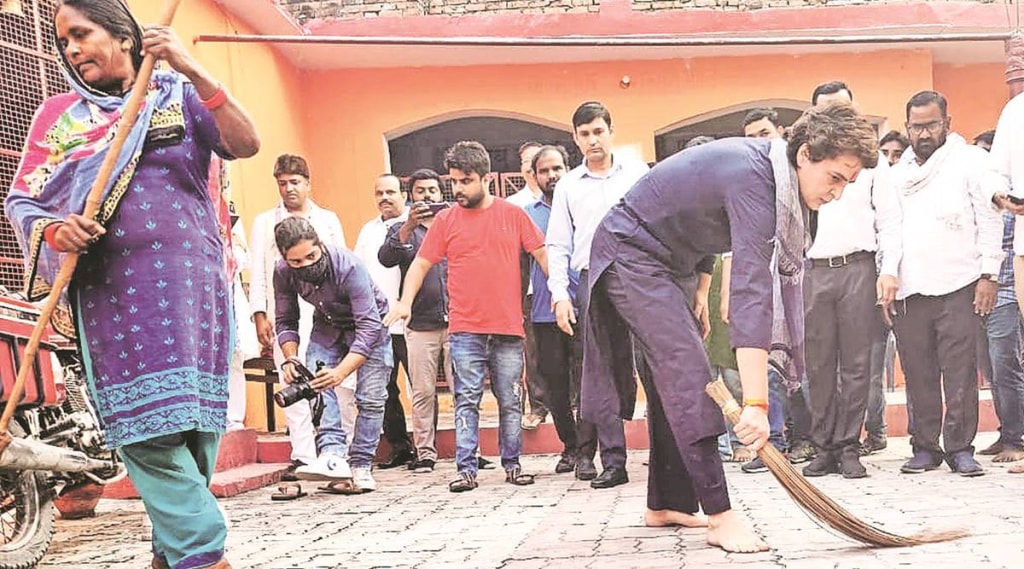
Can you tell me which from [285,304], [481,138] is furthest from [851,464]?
[481,138]

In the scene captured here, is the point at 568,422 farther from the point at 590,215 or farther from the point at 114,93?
the point at 114,93

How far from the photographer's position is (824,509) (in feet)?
11.8

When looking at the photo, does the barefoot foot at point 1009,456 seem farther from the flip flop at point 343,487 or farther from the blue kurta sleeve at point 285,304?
the blue kurta sleeve at point 285,304

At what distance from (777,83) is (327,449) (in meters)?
7.24

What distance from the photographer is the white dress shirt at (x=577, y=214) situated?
6.44m

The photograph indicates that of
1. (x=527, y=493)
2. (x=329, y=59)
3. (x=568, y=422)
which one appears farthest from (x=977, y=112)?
(x=527, y=493)

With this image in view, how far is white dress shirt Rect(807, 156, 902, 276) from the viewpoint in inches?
241

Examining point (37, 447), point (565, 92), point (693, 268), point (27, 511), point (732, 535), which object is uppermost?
point (565, 92)

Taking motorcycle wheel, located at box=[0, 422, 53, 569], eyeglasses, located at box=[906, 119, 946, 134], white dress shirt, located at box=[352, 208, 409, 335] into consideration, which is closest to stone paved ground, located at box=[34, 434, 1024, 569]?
motorcycle wheel, located at box=[0, 422, 53, 569]

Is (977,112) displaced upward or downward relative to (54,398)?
upward

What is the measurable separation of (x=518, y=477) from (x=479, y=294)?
1.03 metres

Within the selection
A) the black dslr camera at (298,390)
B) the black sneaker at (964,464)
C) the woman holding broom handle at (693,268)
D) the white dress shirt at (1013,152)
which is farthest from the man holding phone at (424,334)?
the white dress shirt at (1013,152)

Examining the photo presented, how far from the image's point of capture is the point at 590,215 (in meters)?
6.46

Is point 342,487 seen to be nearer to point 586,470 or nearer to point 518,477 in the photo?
point 518,477
